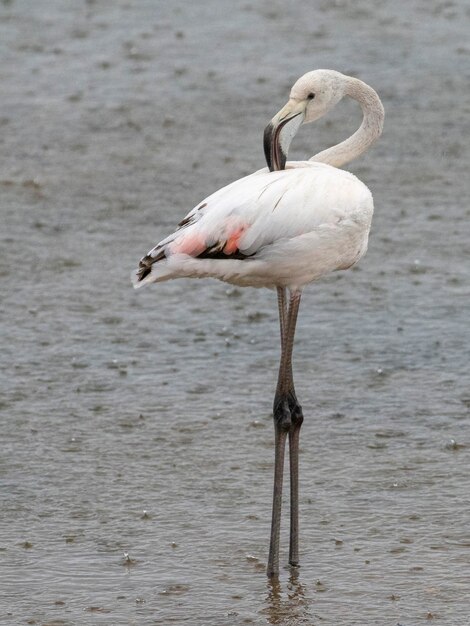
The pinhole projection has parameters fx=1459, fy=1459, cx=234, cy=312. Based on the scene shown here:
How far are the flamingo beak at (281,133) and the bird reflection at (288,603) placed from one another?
193 centimetres

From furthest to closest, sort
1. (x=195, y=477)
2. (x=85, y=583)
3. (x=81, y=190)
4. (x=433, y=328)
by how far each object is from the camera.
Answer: (x=81, y=190), (x=433, y=328), (x=195, y=477), (x=85, y=583)

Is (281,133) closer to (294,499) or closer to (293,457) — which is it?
(293,457)

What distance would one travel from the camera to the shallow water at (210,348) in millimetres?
6652

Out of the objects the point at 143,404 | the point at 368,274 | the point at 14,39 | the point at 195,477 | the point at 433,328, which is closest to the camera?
the point at 195,477

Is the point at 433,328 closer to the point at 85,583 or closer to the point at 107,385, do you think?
the point at 107,385

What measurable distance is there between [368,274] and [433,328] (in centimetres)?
107

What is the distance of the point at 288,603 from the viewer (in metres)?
6.42

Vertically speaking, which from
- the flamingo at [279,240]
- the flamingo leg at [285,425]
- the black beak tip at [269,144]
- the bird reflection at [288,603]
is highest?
the black beak tip at [269,144]

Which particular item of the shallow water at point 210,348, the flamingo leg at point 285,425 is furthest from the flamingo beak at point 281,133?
the shallow water at point 210,348

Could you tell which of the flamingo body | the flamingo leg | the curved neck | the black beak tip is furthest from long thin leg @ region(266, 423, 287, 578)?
the curved neck

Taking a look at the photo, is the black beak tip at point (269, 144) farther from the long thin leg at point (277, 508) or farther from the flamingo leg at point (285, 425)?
the long thin leg at point (277, 508)

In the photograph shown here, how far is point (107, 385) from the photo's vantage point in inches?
350

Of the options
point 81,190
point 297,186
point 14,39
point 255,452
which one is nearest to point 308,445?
point 255,452

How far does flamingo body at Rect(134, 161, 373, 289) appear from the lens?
658 centimetres
